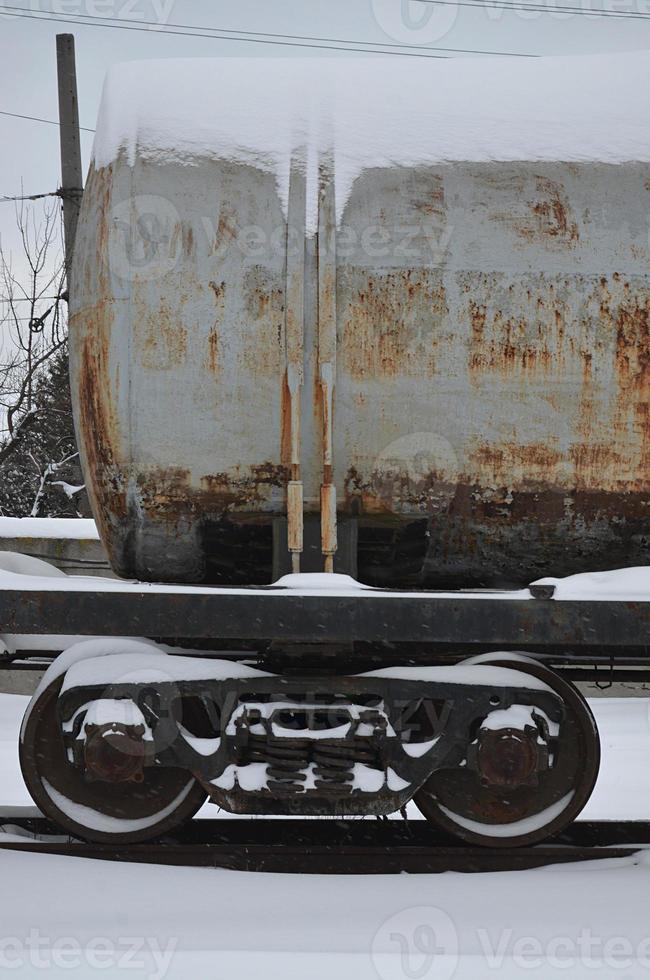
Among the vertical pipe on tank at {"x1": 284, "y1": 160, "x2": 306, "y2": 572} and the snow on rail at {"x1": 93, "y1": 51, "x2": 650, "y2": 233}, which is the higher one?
the snow on rail at {"x1": 93, "y1": 51, "x2": 650, "y2": 233}

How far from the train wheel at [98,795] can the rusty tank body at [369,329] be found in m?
0.98

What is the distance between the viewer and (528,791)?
3781 millimetres

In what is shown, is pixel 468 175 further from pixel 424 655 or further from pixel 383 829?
pixel 383 829

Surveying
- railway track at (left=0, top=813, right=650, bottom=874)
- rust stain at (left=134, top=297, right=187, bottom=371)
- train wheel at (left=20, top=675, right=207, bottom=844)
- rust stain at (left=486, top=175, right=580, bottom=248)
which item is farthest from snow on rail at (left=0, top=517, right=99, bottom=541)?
rust stain at (left=486, top=175, right=580, bottom=248)

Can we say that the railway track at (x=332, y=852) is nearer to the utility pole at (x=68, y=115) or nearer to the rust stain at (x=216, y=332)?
the rust stain at (x=216, y=332)

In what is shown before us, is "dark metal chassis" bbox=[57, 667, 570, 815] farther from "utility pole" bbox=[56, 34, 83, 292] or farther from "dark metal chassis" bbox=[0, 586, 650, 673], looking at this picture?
"utility pole" bbox=[56, 34, 83, 292]

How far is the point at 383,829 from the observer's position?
4.26 metres

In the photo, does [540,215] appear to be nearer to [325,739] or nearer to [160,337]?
[160,337]

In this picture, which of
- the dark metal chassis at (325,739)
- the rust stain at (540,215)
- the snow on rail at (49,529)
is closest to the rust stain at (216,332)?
the rust stain at (540,215)

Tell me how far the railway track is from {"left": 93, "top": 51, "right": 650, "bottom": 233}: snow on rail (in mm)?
2586

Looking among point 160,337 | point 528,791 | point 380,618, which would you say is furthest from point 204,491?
point 528,791

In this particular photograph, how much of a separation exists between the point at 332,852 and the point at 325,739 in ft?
1.77

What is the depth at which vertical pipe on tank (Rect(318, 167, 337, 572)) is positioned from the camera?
11.8 feet

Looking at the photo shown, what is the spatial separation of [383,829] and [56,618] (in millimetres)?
1865
